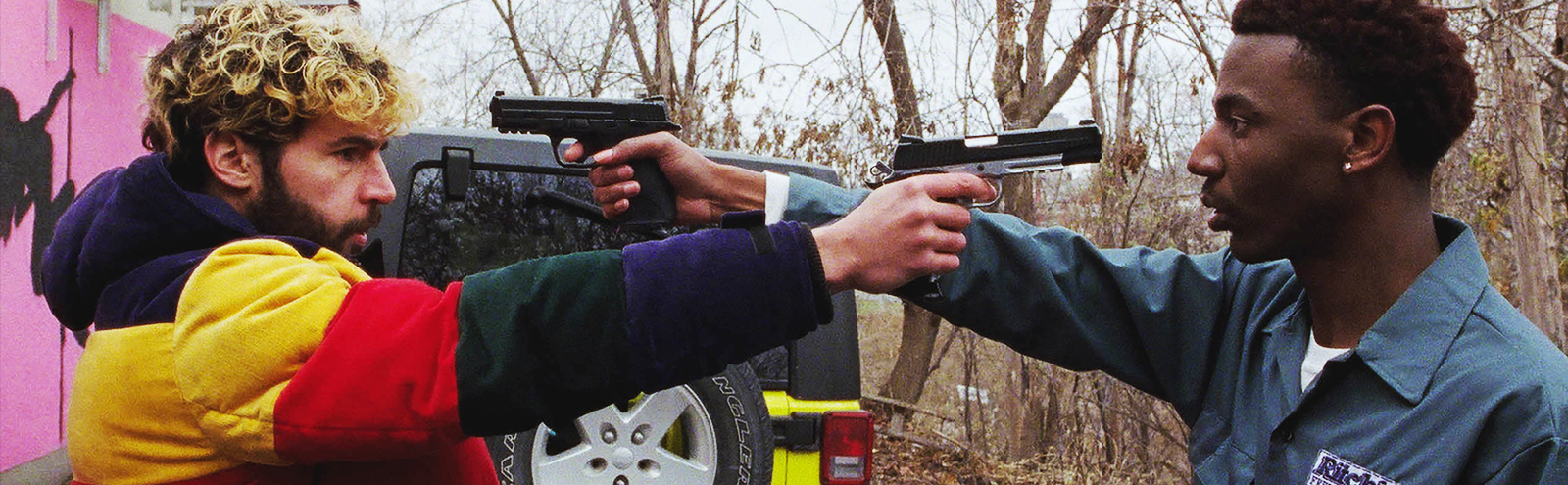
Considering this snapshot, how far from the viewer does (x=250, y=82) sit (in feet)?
5.55

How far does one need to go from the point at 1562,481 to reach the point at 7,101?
6410 mm

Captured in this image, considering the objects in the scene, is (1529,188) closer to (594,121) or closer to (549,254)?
(549,254)

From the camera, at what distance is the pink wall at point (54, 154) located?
588cm

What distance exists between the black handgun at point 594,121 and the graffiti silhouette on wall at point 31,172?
4259 mm

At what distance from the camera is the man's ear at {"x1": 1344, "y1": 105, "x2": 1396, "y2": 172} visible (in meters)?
2.02

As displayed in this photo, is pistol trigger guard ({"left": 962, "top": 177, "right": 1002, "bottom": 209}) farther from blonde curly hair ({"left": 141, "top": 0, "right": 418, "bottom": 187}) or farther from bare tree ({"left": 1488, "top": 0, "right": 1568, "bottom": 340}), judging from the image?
bare tree ({"left": 1488, "top": 0, "right": 1568, "bottom": 340})

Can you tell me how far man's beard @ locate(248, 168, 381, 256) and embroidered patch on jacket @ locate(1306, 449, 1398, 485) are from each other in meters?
1.58

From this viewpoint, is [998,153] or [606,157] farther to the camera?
[606,157]

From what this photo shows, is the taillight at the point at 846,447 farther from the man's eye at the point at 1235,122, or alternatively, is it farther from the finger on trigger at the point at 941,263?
the finger on trigger at the point at 941,263

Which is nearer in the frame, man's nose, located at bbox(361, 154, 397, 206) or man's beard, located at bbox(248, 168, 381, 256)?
man's beard, located at bbox(248, 168, 381, 256)

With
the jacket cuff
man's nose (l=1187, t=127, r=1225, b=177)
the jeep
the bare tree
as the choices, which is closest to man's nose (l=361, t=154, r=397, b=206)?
the jacket cuff

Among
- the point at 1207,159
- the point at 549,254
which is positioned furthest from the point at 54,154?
the point at 1207,159

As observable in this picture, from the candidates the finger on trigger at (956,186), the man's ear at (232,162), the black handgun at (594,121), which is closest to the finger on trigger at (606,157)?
the black handgun at (594,121)

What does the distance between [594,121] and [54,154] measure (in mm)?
4939
